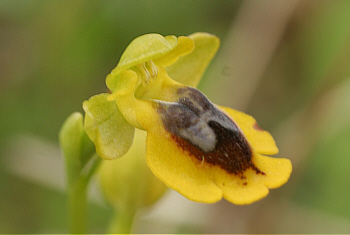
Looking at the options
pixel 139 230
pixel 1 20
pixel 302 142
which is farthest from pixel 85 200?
pixel 302 142

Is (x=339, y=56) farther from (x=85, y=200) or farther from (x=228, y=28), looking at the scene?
(x=85, y=200)

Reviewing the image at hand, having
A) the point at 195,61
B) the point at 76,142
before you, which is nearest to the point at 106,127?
the point at 76,142

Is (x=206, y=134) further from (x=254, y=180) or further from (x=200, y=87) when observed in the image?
(x=200, y=87)

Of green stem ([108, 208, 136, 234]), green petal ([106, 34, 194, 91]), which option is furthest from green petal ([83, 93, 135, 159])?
green stem ([108, 208, 136, 234])

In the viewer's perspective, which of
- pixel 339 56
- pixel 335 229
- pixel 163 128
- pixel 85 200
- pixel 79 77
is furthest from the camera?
pixel 339 56

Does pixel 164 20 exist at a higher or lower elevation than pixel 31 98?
higher

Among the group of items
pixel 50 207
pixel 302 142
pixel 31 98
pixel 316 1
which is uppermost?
pixel 316 1
